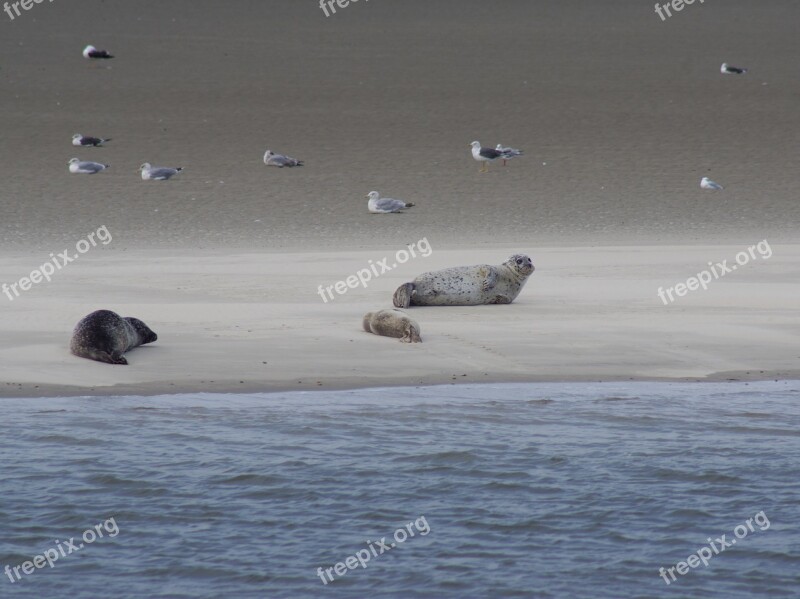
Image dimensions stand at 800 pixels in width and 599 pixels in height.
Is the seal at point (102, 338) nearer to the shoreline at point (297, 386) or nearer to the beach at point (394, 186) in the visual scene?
the beach at point (394, 186)

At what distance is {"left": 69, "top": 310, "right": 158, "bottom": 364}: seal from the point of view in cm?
922

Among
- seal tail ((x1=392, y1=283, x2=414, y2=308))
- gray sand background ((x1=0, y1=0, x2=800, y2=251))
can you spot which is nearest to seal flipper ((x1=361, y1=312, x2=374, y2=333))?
seal tail ((x1=392, y1=283, x2=414, y2=308))

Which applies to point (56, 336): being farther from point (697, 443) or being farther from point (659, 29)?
point (659, 29)

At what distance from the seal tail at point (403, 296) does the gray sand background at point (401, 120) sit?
5.21 metres

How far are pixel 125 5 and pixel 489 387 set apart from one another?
3019 cm

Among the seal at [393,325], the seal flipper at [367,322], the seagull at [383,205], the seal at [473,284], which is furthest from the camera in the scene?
the seagull at [383,205]

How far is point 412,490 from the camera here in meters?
6.81

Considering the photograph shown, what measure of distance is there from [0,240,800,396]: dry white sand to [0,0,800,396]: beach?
4 centimetres

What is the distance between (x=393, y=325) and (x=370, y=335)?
0.83 feet

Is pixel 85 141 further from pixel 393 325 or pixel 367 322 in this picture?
pixel 393 325

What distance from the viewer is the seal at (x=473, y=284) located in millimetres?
11938

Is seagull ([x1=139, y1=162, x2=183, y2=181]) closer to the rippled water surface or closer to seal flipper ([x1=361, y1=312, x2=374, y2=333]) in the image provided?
seal flipper ([x1=361, y1=312, x2=374, y2=333])

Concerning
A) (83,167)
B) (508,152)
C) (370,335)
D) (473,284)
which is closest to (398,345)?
(370,335)

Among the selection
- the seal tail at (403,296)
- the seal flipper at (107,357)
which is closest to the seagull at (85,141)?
the seal tail at (403,296)
